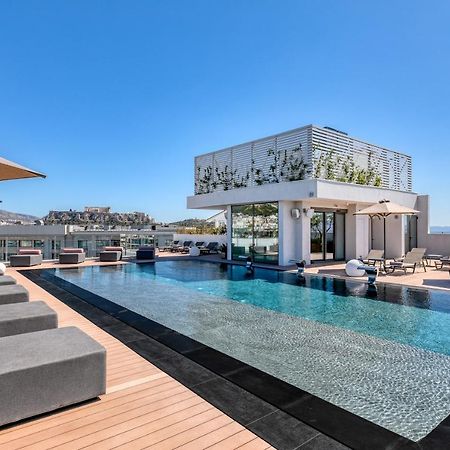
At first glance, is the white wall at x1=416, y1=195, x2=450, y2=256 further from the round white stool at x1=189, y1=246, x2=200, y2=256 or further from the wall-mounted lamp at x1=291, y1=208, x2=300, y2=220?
the round white stool at x1=189, y1=246, x2=200, y2=256

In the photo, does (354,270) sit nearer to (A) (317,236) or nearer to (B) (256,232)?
(A) (317,236)

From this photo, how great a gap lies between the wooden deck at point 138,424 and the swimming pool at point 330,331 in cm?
127

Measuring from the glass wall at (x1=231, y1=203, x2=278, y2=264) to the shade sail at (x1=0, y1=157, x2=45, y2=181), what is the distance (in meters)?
9.97

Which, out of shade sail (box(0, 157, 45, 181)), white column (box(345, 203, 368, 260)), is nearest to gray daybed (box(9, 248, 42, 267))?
shade sail (box(0, 157, 45, 181))

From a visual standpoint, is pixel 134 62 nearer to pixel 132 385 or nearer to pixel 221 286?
pixel 221 286

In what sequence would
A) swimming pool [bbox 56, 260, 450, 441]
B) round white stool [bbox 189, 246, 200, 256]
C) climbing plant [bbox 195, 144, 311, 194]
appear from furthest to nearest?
round white stool [bbox 189, 246, 200, 256], climbing plant [bbox 195, 144, 311, 194], swimming pool [bbox 56, 260, 450, 441]

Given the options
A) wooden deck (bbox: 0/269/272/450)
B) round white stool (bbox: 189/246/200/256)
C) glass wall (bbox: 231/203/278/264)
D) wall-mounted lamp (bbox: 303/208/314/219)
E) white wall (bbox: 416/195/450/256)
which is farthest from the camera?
round white stool (bbox: 189/246/200/256)

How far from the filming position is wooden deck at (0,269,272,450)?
223 centimetres

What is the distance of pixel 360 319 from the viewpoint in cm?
621

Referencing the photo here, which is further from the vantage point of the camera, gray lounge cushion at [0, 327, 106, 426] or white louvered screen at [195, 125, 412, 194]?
white louvered screen at [195, 125, 412, 194]

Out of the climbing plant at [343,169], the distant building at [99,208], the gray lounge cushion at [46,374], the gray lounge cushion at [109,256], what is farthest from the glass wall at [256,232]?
the distant building at [99,208]

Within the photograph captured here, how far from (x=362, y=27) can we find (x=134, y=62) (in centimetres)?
876

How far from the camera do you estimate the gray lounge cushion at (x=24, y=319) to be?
3.65 meters

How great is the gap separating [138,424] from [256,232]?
12.9 meters
